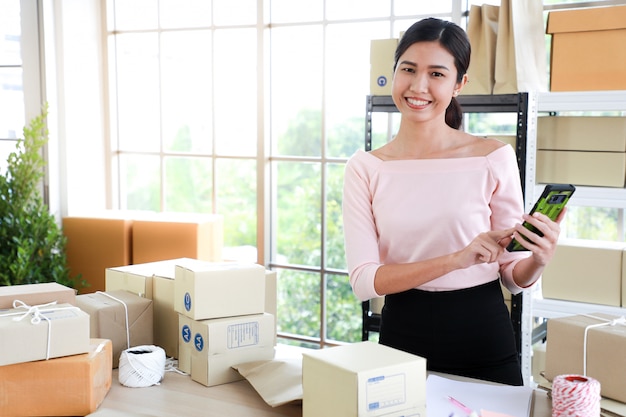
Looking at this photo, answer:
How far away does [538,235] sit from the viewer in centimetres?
149

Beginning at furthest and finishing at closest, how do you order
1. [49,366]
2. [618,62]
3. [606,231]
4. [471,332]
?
[606,231], [618,62], [471,332], [49,366]

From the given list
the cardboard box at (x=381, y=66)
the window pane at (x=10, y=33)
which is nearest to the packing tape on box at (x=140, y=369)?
→ the cardboard box at (x=381, y=66)

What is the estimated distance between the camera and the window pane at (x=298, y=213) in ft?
12.5

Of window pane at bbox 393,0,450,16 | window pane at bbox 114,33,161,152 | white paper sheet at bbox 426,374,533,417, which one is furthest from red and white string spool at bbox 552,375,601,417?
window pane at bbox 114,33,161,152

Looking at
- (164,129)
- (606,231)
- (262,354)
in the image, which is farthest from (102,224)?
(606,231)

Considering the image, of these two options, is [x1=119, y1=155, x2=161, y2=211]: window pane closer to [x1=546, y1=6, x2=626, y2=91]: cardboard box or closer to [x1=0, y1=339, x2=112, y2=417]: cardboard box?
[x1=546, y1=6, x2=626, y2=91]: cardboard box

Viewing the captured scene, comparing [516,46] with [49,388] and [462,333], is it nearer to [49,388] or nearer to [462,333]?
[462,333]

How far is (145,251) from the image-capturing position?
11.9 feet

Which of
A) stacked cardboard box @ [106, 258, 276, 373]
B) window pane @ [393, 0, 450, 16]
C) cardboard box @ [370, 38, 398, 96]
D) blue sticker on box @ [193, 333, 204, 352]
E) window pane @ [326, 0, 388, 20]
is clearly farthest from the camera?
window pane @ [326, 0, 388, 20]

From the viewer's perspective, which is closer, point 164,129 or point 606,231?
point 164,129

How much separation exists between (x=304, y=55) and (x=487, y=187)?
2148 mm

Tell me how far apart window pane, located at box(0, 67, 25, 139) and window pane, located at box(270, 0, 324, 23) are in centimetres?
143

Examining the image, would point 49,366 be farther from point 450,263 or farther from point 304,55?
point 304,55

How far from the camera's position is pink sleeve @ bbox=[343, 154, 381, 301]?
5.54 ft
